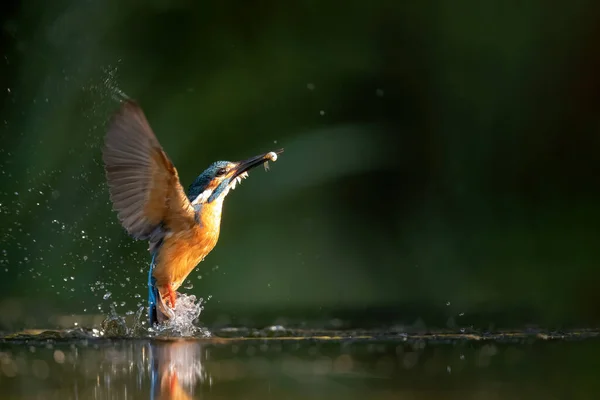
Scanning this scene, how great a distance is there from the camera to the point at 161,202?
14.6 feet

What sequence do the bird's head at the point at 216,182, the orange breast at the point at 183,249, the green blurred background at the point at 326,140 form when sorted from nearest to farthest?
1. the orange breast at the point at 183,249
2. the bird's head at the point at 216,182
3. the green blurred background at the point at 326,140

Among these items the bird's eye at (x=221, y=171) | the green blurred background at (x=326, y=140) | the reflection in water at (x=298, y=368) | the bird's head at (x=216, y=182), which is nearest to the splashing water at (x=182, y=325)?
the reflection in water at (x=298, y=368)

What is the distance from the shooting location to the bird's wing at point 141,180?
4125mm

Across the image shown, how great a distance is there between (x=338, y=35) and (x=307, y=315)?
7.93 ft

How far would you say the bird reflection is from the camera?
2723 mm

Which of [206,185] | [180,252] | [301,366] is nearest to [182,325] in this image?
[180,252]

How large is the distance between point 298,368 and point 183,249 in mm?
1365

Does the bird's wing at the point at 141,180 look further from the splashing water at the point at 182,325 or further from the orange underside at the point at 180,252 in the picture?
the splashing water at the point at 182,325

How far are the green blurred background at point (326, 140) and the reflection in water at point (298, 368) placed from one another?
6.39ft

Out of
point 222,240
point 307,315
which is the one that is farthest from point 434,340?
point 222,240

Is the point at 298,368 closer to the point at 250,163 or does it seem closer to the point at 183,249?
the point at 183,249

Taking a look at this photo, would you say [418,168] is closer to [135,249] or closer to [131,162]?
[135,249]

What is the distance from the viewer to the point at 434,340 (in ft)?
13.2

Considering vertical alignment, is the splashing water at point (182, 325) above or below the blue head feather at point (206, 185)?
below
